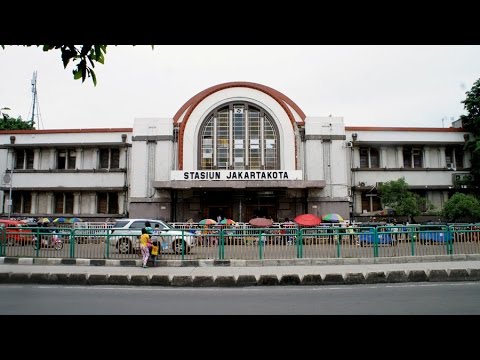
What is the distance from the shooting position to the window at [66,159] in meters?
27.4

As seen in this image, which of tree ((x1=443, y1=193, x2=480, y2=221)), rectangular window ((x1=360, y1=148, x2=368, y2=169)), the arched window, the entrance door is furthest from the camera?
rectangular window ((x1=360, y1=148, x2=368, y2=169))

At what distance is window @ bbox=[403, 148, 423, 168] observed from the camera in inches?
1065

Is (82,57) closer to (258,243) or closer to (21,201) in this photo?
(258,243)

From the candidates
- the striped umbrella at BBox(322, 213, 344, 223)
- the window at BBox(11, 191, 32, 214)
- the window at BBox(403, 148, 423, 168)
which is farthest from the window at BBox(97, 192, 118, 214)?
the window at BBox(403, 148, 423, 168)

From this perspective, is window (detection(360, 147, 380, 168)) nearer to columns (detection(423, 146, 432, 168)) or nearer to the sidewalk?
columns (detection(423, 146, 432, 168))

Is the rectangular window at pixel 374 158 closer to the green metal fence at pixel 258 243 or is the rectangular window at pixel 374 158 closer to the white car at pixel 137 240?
the green metal fence at pixel 258 243

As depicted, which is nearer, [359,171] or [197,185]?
[197,185]

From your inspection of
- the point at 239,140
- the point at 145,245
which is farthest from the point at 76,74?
the point at 239,140

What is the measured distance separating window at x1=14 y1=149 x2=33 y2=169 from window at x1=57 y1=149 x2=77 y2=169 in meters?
2.22

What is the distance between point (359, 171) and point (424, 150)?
17.1ft

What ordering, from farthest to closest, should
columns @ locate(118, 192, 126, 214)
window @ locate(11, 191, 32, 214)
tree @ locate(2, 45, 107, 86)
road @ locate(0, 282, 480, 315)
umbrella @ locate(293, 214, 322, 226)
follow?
window @ locate(11, 191, 32, 214) < columns @ locate(118, 192, 126, 214) < umbrella @ locate(293, 214, 322, 226) < road @ locate(0, 282, 480, 315) < tree @ locate(2, 45, 107, 86)

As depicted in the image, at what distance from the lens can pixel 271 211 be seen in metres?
25.6
